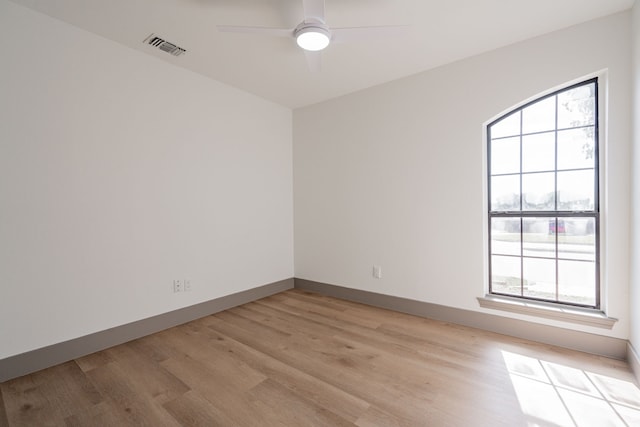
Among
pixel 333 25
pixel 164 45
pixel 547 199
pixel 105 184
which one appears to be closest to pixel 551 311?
pixel 547 199

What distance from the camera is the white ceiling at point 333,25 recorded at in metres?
2.05

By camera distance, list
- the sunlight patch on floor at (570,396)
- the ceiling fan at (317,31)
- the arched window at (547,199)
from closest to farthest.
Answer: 1. the sunlight patch on floor at (570,396)
2. the ceiling fan at (317,31)
3. the arched window at (547,199)

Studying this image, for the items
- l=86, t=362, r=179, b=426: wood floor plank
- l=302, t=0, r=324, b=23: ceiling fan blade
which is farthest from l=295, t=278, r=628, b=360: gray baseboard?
l=302, t=0, r=324, b=23: ceiling fan blade

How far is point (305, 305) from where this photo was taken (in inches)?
137


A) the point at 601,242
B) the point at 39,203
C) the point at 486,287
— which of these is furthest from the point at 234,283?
the point at 601,242

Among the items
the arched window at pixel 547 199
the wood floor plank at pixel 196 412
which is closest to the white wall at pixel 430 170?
the arched window at pixel 547 199

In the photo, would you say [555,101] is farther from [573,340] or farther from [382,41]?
[573,340]

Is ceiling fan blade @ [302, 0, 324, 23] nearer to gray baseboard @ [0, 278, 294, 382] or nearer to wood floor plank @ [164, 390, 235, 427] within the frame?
wood floor plank @ [164, 390, 235, 427]

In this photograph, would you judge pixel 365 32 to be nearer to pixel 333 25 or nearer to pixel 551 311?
pixel 333 25

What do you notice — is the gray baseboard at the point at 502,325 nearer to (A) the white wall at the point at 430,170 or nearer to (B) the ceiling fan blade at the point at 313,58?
(A) the white wall at the point at 430,170

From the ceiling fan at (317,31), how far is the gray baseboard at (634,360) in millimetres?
2790

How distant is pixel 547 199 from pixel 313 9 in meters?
2.55

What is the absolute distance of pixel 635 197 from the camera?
2.00 meters

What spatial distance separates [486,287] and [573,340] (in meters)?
0.72
